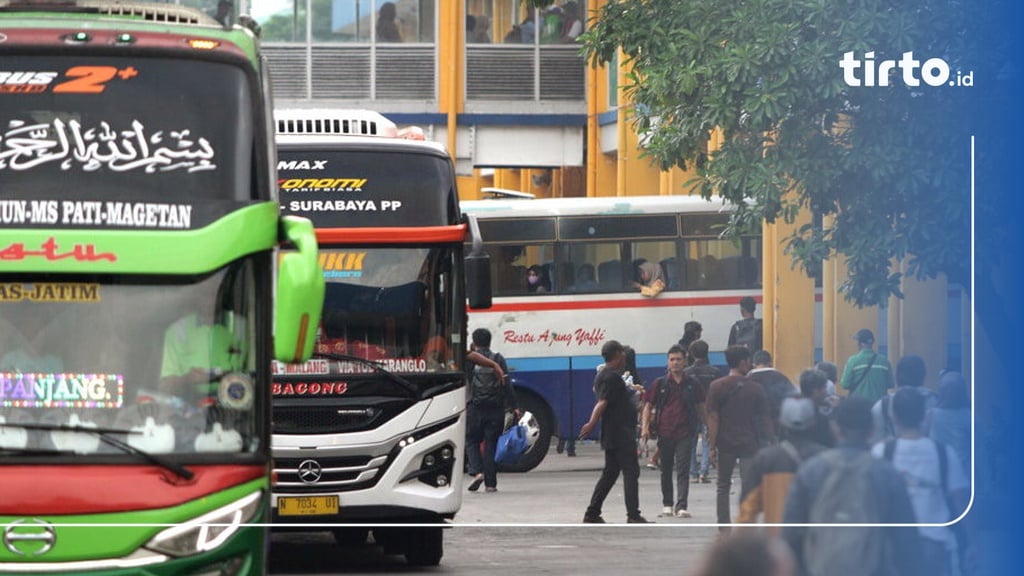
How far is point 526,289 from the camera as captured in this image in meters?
12.6

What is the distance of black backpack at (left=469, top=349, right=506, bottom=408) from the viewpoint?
15750 millimetres

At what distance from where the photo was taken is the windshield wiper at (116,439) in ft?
22.1

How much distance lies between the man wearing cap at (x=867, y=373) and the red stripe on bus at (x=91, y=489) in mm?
2004

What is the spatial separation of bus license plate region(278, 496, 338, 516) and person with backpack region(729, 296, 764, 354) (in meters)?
2.23

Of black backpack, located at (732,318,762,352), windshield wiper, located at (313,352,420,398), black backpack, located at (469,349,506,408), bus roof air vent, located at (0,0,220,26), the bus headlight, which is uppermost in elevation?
bus roof air vent, located at (0,0,220,26)

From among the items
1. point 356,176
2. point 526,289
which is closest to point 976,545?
point 356,176

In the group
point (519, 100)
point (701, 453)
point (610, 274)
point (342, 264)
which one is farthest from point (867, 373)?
point (701, 453)

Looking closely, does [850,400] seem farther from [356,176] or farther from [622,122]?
[356,176]

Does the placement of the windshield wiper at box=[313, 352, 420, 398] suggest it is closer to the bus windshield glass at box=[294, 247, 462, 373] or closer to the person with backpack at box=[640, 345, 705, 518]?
the bus windshield glass at box=[294, 247, 462, 373]

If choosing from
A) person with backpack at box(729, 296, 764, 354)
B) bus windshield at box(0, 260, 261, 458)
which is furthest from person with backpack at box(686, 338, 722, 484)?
bus windshield at box(0, 260, 261, 458)

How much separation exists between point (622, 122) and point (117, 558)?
2589 millimetres

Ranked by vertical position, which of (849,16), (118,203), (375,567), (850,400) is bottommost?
(375,567)

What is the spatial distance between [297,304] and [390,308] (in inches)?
158

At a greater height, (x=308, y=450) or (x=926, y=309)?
(x=926, y=309)
